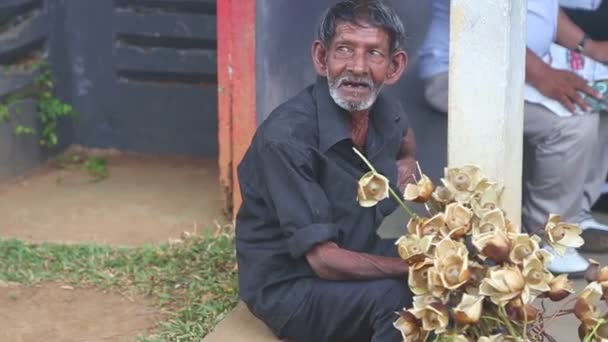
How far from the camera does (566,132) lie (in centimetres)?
475

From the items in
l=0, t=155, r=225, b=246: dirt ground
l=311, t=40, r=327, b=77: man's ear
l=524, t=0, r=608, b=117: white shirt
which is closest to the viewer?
l=311, t=40, r=327, b=77: man's ear

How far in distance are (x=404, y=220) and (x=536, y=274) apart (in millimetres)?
798

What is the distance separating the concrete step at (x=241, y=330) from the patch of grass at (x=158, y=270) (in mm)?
84

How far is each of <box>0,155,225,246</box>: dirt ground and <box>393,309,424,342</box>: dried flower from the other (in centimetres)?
198

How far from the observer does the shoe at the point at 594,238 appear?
16.5 feet

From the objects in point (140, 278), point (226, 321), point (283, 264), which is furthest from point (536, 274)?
point (140, 278)

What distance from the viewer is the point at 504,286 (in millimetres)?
3367

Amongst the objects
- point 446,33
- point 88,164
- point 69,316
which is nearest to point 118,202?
point 88,164

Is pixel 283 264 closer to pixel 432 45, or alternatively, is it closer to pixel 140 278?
pixel 140 278

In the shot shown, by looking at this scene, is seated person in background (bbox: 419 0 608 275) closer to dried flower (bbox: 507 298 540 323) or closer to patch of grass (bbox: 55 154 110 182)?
dried flower (bbox: 507 298 540 323)

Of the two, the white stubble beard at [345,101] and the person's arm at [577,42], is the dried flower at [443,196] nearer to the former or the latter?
the white stubble beard at [345,101]

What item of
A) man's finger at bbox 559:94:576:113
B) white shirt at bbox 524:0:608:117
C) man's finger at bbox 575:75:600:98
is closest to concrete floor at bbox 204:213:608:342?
man's finger at bbox 559:94:576:113

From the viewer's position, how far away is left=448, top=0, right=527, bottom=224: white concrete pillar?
3.81 metres

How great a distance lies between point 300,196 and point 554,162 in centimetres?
137
